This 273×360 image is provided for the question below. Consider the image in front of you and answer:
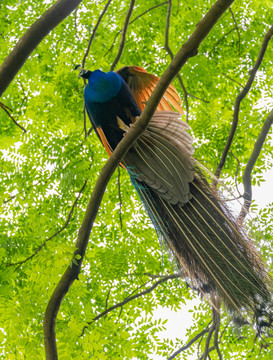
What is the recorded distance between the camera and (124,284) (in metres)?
5.80

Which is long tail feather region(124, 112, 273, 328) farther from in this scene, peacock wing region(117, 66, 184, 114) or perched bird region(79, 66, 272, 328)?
peacock wing region(117, 66, 184, 114)

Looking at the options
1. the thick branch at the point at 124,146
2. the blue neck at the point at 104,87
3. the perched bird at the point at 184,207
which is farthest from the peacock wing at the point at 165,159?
the thick branch at the point at 124,146

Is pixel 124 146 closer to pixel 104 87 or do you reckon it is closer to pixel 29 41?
pixel 29 41

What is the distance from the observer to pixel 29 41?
2344 mm

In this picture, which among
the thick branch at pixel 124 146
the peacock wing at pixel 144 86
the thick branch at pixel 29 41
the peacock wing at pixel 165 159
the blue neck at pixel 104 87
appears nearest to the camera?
the thick branch at pixel 29 41

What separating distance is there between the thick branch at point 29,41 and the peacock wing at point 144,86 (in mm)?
1617

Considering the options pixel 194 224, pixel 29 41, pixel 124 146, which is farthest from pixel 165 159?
pixel 29 41

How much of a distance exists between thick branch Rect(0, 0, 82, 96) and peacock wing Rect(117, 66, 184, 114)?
1.62 m

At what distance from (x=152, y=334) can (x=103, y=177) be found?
12.5ft

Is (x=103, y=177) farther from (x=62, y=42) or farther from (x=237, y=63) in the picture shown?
(x=237, y=63)

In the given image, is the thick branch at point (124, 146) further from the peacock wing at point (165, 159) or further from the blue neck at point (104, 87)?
the blue neck at point (104, 87)

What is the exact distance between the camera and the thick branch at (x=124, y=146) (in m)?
2.38

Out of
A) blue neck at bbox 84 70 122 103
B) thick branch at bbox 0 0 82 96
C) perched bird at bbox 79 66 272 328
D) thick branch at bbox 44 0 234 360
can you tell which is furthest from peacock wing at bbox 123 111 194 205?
thick branch at bbox 0 0 82 96

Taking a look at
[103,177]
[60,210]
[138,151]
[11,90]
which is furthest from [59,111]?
[103,177]
